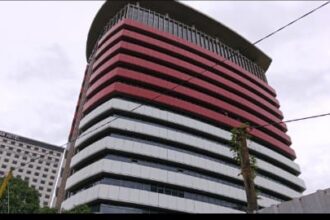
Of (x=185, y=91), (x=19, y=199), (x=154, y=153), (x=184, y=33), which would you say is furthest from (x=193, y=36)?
(x=19, y=199)

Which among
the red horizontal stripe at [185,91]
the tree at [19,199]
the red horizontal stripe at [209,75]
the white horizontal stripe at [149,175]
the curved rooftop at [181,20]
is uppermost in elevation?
the curved rooftop at [181,20]

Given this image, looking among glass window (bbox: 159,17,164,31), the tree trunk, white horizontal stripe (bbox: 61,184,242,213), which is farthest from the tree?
glass window (bbox: 159,17,164,31)

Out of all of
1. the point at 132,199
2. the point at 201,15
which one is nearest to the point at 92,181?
the point at 132,199

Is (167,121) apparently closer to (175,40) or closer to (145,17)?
(175,40)

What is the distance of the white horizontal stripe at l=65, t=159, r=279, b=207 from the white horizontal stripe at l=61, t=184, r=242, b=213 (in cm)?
173

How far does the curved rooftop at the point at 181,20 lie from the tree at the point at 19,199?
35614 mm

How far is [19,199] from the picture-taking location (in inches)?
1125

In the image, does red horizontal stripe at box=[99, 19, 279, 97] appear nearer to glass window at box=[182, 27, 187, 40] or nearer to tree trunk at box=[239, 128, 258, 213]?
glass window at box=[182, 27, 187, 40]

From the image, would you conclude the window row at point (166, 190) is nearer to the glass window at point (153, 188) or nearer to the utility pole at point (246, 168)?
the glass window at point (153, 188)

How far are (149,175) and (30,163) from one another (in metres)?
84.3

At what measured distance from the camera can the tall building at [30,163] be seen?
349 feet

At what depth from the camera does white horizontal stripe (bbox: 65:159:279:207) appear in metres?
36.8

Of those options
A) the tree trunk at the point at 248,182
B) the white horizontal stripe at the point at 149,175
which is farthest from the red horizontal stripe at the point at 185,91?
the tree trunk at the point at 248,182

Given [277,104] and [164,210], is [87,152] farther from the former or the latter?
[277,104]
